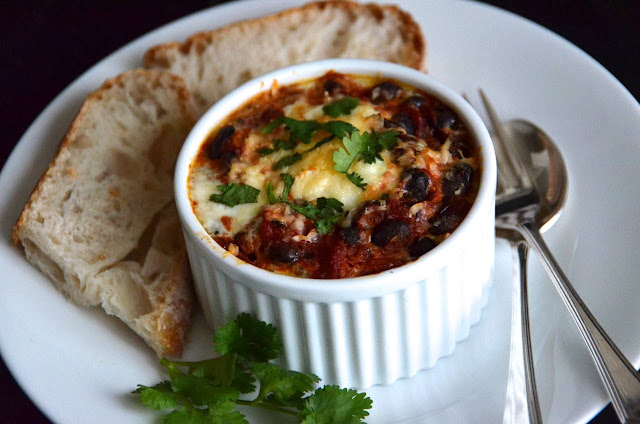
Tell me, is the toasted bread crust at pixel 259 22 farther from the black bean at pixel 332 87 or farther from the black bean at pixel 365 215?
the black bean at pixel 365 215

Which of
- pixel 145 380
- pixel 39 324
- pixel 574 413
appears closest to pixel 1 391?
pixel 39 324

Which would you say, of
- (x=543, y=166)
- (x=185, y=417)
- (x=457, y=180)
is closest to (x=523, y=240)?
(x=543, y=166)

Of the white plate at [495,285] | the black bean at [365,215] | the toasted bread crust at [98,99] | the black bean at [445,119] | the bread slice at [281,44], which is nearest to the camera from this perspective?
the black bean at [365,215]

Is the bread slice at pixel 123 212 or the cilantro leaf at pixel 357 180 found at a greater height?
the cilantro leaf at pixel 357 180

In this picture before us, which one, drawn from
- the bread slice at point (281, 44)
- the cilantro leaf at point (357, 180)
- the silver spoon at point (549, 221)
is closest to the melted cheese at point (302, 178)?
the cilantro leaf at point (357, 180)

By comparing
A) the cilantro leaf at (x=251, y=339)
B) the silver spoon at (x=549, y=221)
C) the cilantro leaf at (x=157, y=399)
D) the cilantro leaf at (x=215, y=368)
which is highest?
the silver spoon at (x=549, y=221)

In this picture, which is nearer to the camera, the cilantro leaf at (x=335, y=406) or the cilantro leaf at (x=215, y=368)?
the cilantro leaf at (x=335, y=406)
